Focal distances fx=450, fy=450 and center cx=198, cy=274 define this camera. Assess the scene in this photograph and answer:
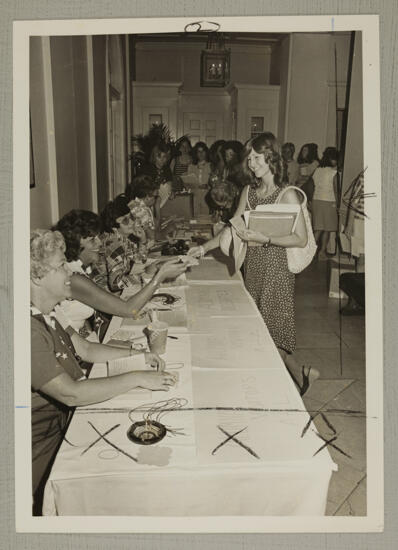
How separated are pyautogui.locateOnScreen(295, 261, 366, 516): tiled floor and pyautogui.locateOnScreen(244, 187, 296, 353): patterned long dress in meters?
0.08

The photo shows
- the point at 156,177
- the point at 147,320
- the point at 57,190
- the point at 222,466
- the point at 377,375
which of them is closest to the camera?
the point at 222,466

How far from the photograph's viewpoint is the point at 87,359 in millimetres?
1397

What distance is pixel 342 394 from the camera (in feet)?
3.63

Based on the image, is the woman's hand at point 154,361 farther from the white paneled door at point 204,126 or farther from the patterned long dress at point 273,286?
the white paneled door at point 204,126

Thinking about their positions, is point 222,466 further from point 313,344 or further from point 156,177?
point 156,177

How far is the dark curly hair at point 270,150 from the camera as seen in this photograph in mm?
1140

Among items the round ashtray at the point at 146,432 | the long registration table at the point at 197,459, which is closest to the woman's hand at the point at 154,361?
the long registration table at the point at 197,459

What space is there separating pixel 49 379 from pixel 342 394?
2.38 feet

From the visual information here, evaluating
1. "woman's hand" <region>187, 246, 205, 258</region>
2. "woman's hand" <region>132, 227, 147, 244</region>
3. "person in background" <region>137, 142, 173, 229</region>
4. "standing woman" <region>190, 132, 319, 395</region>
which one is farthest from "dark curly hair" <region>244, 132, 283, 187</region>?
"woman's hand" <region>132, 227, 147, 244</region>

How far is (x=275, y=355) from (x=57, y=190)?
0.90 m

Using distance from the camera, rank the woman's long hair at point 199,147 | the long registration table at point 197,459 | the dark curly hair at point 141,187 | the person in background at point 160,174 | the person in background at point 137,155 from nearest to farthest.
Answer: the long registration table at point 197,459, the woman's long hair at point 199,147, the person in background at point 137,155, the person in background at point 160,174, the dark curly hair at point 141,187

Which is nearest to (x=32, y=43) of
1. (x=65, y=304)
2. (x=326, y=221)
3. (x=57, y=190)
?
(x=57, y=190)

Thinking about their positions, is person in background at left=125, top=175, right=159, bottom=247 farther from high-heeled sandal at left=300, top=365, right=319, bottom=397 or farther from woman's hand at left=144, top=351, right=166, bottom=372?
high-heeled sandal at left=300, top=365, right=319, bottom=397

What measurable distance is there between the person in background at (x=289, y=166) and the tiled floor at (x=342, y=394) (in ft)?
0.75
